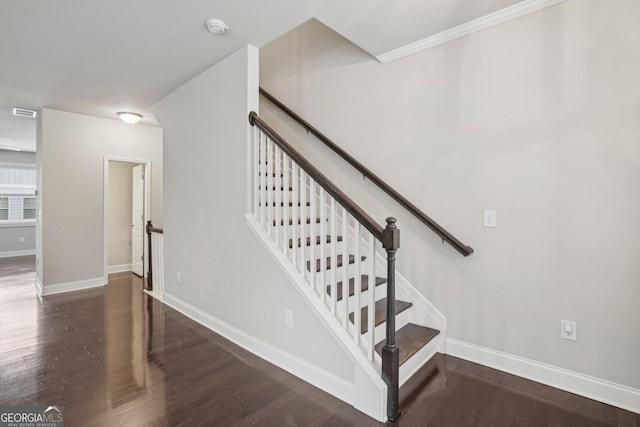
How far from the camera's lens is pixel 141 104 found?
4289 millimetres

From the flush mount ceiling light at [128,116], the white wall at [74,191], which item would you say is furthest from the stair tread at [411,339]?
the white wall at [74,191]

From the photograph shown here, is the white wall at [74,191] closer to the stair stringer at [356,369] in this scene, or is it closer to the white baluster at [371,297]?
the stair stringer at [356,369]

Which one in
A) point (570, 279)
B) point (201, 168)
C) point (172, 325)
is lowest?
point (172, 325)

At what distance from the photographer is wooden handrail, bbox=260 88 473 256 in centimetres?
247

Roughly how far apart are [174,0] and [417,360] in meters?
3.03

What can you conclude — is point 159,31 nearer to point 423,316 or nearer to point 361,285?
point 361,285

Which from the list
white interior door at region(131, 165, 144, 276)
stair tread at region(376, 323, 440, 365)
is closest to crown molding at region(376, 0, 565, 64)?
stair tread at region(376, 323, 440, 365)

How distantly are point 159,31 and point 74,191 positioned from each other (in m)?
3.33

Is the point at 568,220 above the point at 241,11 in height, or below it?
below

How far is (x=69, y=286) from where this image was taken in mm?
4570

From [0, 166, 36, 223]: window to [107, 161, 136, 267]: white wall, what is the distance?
3809mm

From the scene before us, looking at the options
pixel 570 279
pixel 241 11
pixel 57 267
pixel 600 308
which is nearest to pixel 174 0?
pixel 241 11

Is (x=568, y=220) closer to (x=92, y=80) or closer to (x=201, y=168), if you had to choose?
(x=201, y=168)

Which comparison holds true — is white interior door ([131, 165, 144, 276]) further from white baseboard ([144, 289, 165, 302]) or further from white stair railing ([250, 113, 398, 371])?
white stair railing ([250, 113, 398, 371])
